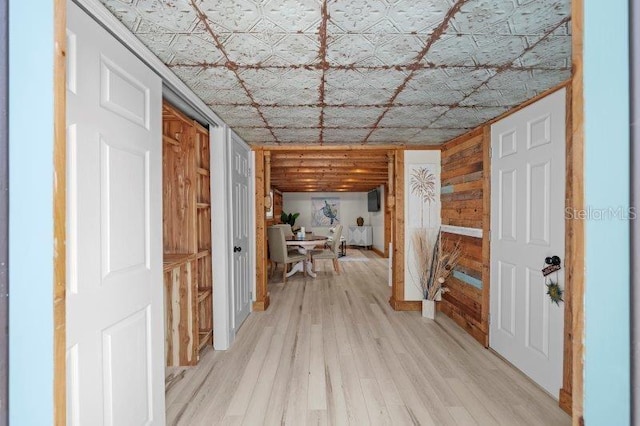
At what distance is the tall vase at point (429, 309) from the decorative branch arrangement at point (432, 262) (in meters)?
0.05

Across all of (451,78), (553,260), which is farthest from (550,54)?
(553,260)

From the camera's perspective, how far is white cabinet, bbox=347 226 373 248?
10.1 m

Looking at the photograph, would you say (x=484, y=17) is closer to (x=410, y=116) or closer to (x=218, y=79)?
(x=410, y=116)

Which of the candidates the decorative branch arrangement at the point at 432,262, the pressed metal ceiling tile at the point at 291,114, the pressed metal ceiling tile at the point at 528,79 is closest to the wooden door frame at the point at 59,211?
the pressed metal ceiling tile at the point at 291,114

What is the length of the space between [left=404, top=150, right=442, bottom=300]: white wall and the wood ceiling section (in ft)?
1.71

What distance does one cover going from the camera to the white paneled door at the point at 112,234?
1.07 meters

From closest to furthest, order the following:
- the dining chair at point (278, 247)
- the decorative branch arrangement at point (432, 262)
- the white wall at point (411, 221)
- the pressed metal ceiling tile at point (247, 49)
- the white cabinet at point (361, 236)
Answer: the pressed metal ceiling tile at point (247, 49) < the decorative branch arrangement at point (432, 262) < the white wall at point (411, 221) < the dining chair at point (278, 247) < the white cabinet at point (361, 236)

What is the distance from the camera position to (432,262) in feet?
12.2

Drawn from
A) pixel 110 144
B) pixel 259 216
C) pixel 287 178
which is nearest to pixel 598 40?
pixel 110 144

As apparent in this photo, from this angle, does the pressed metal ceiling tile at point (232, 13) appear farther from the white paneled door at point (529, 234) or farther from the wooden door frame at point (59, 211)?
the white paneled door at point (529, 234)

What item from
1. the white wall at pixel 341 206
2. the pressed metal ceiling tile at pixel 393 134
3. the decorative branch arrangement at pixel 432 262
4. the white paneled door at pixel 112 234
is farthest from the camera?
the white wall at pixel 341 206

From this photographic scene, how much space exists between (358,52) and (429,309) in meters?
2.97

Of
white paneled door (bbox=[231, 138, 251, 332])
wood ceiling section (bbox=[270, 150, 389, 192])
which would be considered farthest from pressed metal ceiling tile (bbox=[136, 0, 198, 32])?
wood ceiling section (bbox=[270, 150, 389, 192])

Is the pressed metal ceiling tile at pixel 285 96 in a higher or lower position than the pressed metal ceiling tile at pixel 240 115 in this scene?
lower
